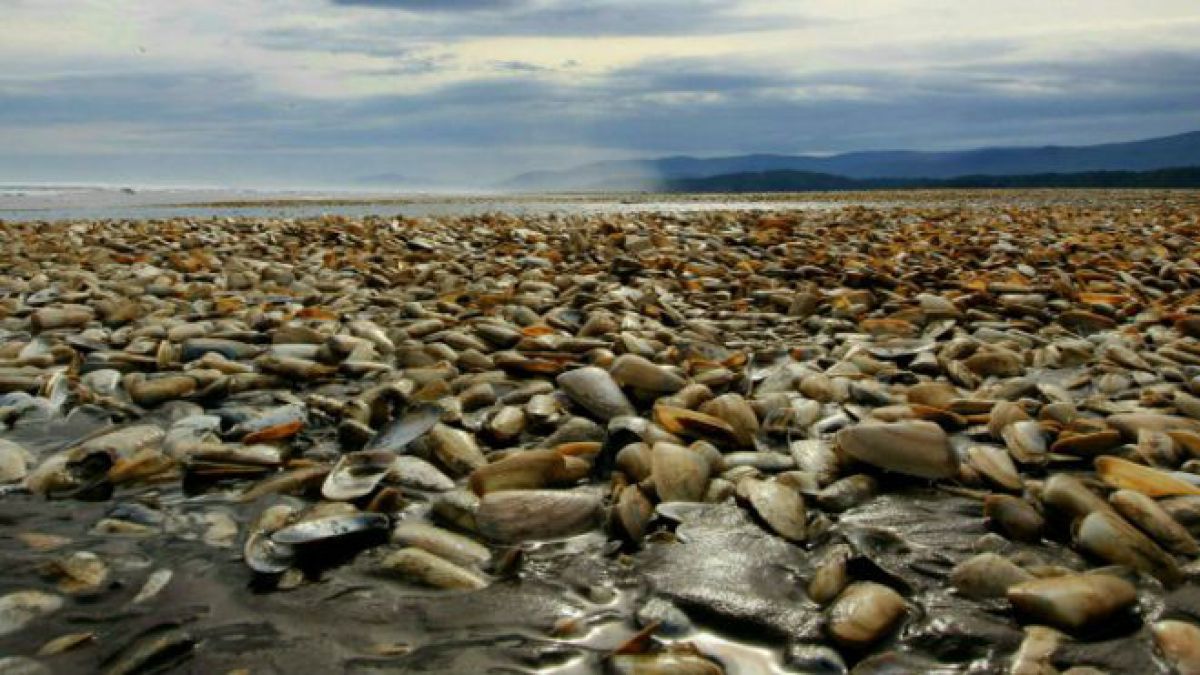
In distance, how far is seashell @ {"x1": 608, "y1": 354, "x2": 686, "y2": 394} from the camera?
409 centimetres

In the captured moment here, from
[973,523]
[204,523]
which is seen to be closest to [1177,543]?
[973,523]

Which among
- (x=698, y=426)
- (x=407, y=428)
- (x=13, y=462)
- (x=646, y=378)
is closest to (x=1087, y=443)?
(x=698, y=426)

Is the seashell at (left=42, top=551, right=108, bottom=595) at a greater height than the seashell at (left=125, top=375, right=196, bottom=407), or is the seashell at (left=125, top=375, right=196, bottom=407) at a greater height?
the seashell at (left=125, top=375, right=196, bottom=407)

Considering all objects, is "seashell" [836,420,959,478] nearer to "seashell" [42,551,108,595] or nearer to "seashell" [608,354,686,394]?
"seashell" [608,354,686,394]

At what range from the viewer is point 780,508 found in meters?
2.85

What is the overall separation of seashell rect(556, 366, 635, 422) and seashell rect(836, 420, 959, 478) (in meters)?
1.03

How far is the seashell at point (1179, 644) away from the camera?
202cm

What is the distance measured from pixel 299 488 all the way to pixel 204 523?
358 millimetres

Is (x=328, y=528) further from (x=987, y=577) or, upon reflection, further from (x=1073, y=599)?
(x=1073, y=599)

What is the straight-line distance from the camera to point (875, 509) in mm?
2975

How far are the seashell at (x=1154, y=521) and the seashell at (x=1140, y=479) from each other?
123mm

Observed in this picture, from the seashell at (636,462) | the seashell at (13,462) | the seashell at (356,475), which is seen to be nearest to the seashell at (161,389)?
the seashell at (13,462)

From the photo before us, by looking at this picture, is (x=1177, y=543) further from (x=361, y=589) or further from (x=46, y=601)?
(x=46, y=601)

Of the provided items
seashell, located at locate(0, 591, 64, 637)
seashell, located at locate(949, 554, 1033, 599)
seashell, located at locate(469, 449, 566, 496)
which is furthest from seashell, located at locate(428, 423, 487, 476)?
seashell, located at locate(949, 554, 1033, 599)
